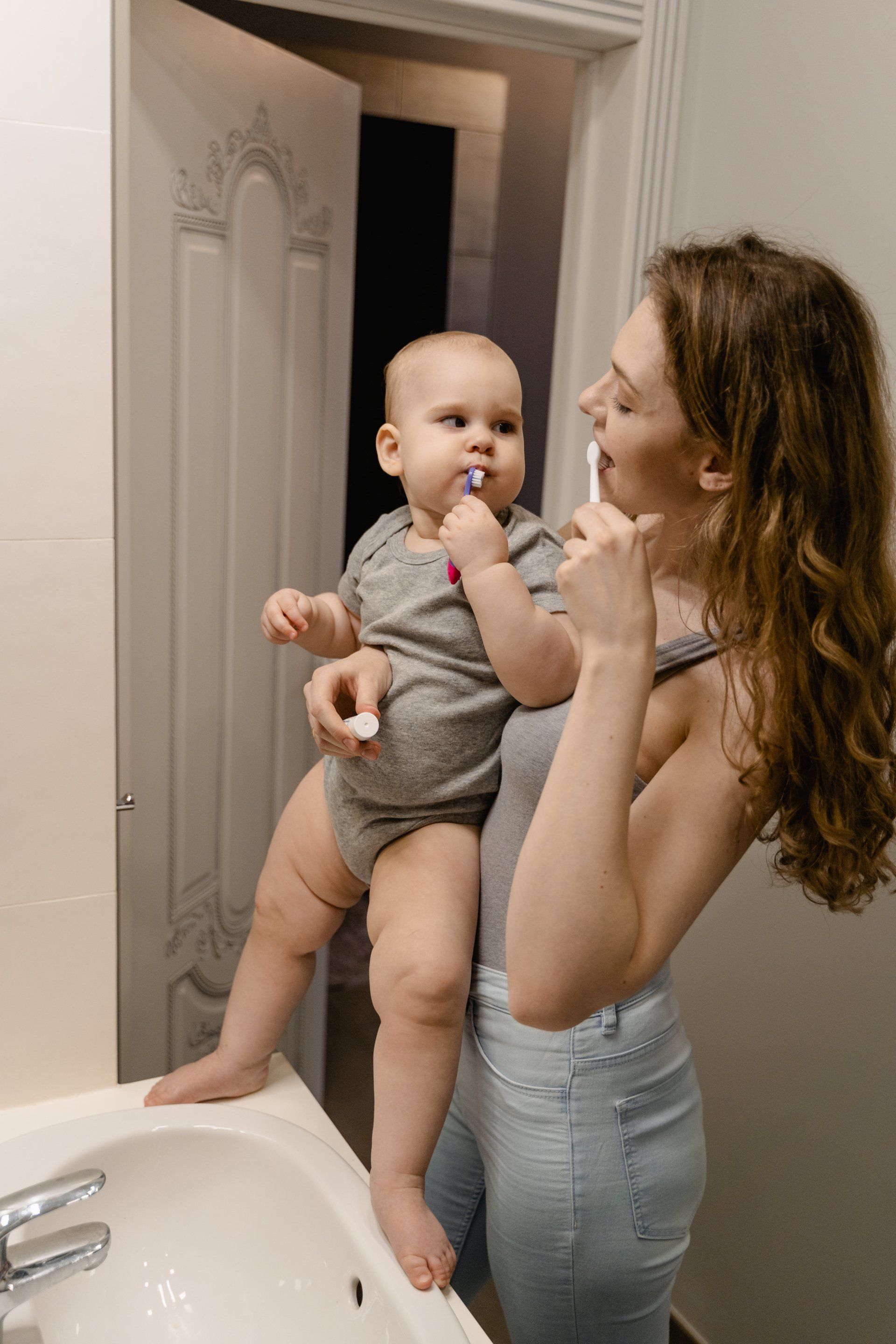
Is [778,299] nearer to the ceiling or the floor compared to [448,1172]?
nearer to the ceiling

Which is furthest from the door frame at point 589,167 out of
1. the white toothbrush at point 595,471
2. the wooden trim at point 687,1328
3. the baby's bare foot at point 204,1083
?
the wooden trim at point 687,1328

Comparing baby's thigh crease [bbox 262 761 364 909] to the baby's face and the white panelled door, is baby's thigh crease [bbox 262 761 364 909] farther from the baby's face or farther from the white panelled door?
the baby's face

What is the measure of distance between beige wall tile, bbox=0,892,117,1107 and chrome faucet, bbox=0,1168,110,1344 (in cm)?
38

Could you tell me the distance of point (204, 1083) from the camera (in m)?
1.29

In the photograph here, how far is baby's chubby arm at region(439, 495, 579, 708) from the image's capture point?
0.97 meters

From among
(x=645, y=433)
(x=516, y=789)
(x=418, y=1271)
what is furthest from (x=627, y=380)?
(x=418, y=1271)

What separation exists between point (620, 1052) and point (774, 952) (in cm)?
73

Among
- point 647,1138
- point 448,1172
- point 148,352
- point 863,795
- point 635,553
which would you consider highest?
point 148,352

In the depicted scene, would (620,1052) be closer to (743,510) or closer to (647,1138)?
(647,1138)

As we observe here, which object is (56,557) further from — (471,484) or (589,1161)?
(589,1161)

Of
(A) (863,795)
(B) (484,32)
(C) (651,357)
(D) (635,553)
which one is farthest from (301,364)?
(A) (863,795)

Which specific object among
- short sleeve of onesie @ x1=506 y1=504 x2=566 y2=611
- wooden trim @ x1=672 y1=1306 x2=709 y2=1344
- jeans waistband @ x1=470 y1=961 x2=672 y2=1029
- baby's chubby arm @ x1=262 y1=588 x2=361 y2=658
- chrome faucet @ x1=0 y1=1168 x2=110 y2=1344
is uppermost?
short sleeve of onesie @ x1=506 y1=504 x2=566 y2=611

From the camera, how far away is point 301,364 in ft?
6.42

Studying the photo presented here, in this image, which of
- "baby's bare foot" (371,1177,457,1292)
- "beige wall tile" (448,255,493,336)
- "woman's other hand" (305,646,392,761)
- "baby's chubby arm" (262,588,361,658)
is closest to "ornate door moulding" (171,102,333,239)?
"baby's chubby arm" (262,588,361,658)
